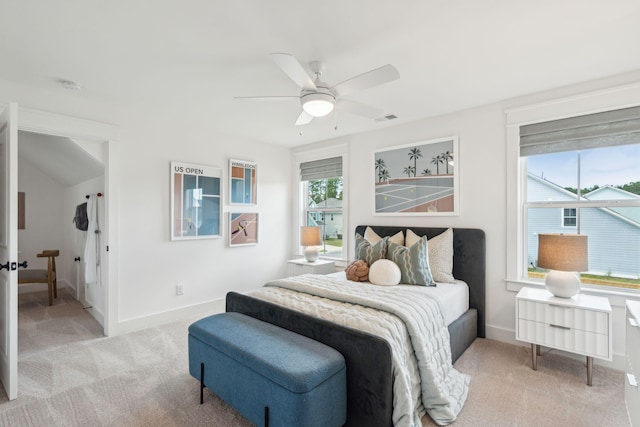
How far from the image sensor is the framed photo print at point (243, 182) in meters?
4.39

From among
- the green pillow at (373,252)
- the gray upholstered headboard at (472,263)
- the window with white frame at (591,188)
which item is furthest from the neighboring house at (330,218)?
the window with white frame at (591,188)

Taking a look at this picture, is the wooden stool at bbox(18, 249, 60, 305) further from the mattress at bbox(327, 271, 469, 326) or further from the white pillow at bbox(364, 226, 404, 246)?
the white pillow at bbox(364, 226, 404, 246)

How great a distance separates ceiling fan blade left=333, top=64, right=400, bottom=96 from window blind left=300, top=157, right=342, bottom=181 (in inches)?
95.4

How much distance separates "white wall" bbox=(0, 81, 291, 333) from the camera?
10.9ft

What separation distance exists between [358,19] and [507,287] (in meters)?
2.86

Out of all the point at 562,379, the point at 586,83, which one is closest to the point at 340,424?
the point at 562,379

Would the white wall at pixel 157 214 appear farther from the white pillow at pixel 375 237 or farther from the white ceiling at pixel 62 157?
the white pillow at pixel 375 237

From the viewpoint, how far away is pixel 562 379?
7.96 feet

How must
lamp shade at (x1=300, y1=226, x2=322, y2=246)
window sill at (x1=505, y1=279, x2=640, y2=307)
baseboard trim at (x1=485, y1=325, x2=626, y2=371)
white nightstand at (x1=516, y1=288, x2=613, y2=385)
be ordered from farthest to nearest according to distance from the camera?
lamp shade at (x1=300, y1=226, x2=322, y2=246) < baseboard trim at (x1=485, y1=325, x2=626, y2=371) < window sill at (x1=505, y1=279, x2=640, y2=307) < white nightstand at (x1=516, y1=288, x2=613, y2=385)

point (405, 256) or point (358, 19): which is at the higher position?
point (358, 19)

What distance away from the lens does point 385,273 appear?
2998 millimetres

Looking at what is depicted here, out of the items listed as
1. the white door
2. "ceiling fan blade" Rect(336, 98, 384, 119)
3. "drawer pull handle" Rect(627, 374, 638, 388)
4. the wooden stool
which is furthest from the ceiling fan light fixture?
the wooden stool

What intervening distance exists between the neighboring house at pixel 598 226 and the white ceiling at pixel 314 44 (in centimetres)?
100

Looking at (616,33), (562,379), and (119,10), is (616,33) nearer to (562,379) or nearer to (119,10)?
(562,379)
